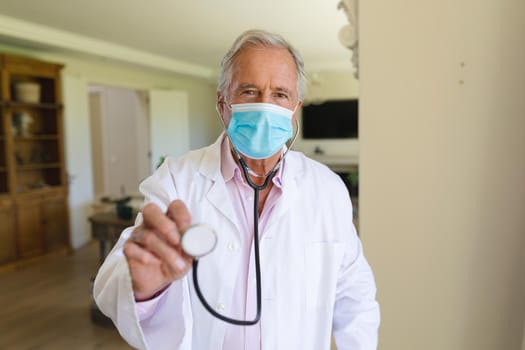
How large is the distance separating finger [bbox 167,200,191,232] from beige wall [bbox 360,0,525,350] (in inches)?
37.6

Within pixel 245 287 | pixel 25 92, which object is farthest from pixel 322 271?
pixel 25 92

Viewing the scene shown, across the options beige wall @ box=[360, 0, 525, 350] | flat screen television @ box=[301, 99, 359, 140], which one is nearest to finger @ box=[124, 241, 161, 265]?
beige wall @ box=[360, 0, 525, 350]

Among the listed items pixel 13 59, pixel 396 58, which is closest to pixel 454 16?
pixel 396 58

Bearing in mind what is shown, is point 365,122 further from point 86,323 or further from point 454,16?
point 86,323

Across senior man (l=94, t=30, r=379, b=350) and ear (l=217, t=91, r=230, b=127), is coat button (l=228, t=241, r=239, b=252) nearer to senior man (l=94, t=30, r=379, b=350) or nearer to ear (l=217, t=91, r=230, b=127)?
senior man (l=94, t=30, r=379, b=350)

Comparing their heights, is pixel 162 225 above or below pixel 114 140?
below

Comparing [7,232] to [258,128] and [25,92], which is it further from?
[258,128]

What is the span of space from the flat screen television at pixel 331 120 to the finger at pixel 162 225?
6371mm

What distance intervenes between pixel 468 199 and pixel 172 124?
18.4 ft

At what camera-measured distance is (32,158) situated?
4484 millimetres

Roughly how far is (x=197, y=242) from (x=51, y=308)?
3344 mm

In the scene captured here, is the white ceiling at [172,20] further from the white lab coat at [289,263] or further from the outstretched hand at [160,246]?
the outstretched hand at [160,246]

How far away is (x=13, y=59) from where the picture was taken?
3.96 meters

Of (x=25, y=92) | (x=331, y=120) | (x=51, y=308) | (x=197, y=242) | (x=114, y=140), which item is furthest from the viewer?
(x=114, y=140)
